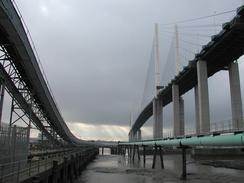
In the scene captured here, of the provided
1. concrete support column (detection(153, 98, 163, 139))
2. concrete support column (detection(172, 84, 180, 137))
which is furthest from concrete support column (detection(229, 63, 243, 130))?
concrete support column (detection(153, 98, 163, 139))

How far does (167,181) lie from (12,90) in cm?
1758

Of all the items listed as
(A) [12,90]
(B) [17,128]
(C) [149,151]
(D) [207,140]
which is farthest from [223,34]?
(C) [149,151]

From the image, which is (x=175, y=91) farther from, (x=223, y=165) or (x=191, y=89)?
(x=223, y=165)

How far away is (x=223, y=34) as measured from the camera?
50500 mm

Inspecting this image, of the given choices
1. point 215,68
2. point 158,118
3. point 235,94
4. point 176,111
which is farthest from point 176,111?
point 235,94

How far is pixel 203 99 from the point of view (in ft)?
187

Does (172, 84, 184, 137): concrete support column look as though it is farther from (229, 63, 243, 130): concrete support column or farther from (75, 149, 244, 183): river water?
(75, 149, 244, 183): river water

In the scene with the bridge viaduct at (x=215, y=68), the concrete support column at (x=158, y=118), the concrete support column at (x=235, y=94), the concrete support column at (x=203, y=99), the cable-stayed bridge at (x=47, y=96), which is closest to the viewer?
the cable-stayed bridge at (x=47, y=96)

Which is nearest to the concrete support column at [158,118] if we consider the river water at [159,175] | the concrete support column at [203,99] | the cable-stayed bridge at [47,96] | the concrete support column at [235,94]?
the cable-stayed bridge at [47,96]

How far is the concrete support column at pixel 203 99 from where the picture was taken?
2183 inches

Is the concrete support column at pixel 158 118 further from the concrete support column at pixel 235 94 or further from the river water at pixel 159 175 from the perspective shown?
the river water at pixel 159 175

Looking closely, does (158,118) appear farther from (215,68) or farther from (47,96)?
(47,96)

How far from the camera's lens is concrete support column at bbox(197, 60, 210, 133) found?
5545 centimetres

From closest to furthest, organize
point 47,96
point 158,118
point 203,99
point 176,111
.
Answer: point 47,96, point 203,99, point 176,111, point 158,118
